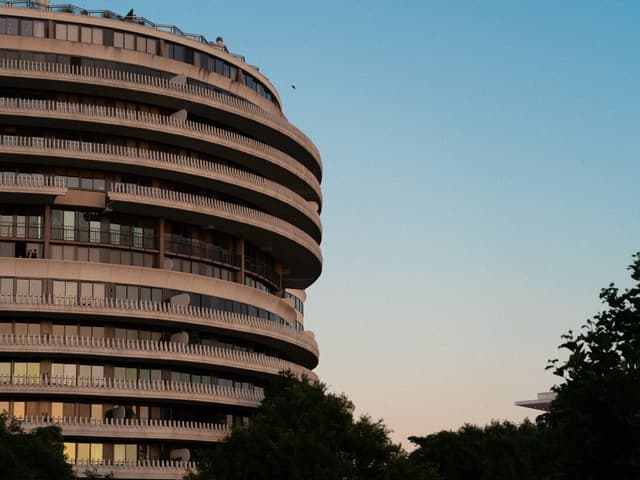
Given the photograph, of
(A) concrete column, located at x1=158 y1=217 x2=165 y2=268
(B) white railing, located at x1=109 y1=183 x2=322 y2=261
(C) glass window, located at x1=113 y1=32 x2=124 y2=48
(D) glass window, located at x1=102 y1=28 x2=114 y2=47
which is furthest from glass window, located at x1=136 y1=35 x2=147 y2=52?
(A) concrete column, located at x1=158 y1=217 x2=165 y2=268

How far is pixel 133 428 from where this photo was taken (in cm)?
7069

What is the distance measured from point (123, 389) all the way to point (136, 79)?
20265 millimetres

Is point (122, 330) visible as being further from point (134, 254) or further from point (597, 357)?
point (597, 357)

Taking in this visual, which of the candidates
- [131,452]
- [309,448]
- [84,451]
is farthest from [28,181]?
[309,448]

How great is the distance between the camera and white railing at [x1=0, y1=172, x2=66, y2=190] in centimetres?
7119

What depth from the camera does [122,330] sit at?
74.1 m

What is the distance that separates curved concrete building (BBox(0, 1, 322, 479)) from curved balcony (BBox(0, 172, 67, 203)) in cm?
12

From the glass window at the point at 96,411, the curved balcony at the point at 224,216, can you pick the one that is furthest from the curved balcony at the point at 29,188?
the glass window at the point at 96,411

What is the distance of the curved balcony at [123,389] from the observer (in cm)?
6925

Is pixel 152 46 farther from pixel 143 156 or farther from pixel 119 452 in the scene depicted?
pixel 119 452

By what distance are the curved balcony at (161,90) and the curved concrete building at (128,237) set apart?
0.46 feet

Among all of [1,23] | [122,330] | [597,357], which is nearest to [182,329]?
[122,330]

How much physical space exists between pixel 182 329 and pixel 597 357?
1681 inches

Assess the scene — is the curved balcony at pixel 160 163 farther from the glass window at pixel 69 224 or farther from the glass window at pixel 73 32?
the glass window at pixel 73 32
